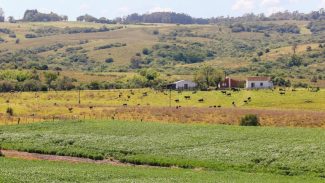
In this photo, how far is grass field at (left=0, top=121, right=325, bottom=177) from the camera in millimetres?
56281

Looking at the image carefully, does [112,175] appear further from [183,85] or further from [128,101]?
[183,85]

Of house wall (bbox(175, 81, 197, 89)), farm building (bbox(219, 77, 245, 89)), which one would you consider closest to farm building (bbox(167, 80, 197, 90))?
house wall (bbox(175, 81, 197, 89))

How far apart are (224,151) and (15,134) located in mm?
27944

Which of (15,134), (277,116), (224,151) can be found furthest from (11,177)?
(277,116)

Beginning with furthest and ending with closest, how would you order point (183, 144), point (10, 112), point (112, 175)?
point (10, 112) → point (183, 144) → point (112, 175)

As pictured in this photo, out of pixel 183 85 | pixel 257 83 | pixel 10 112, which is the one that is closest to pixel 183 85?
pixel 183 85

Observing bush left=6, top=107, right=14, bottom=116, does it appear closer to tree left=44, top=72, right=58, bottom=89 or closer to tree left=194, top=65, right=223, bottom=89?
tree left=44, top=72, right=58, bottom=89

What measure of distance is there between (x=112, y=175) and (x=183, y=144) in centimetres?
1693

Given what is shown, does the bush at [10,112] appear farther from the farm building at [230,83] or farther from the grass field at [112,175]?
the farm building at [230,83]

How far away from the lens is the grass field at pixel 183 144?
185 ft

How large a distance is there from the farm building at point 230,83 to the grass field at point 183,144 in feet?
262

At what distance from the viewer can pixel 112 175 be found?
49781mm

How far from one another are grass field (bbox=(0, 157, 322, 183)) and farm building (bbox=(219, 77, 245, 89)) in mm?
104441

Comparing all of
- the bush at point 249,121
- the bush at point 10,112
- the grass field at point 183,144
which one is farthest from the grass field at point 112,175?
the bush at point 10,112
